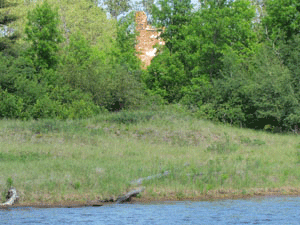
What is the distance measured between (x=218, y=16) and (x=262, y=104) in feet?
40.2

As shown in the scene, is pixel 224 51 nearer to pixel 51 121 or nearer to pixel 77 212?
pixel 51 121

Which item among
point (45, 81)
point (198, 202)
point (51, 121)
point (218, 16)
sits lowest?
point (198, 202)

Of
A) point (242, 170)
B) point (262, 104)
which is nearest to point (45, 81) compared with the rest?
point (262, 104)

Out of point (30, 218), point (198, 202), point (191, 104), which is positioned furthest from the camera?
point (191, 104)

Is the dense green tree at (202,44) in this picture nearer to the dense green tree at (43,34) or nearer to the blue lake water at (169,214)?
the dense green tree at (43,34)

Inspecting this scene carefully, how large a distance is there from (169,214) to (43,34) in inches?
1511

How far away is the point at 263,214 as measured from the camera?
16.2m

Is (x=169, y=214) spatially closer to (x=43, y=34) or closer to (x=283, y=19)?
(x=283, y=19)

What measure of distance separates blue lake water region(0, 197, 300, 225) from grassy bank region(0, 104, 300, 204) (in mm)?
1327

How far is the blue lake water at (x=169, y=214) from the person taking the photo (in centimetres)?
1497

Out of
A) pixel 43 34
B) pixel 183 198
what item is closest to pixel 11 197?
pixel 183 198

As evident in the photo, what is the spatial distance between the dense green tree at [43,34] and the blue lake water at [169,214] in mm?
35982

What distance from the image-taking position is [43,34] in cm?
5106

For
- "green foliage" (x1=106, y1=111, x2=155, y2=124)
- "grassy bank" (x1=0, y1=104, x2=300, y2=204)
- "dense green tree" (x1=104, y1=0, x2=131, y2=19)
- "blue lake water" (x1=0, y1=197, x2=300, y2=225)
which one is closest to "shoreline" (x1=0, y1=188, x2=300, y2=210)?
"grassy bank" (x1=0, y1=104, x2=300, y2=204)
